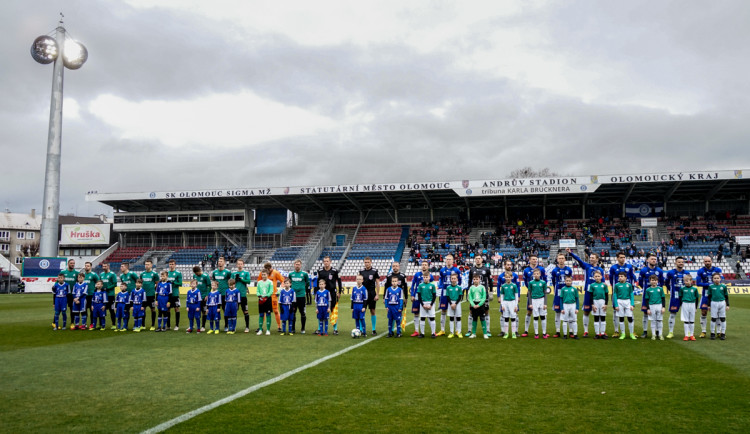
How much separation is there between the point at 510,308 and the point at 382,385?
6315mm

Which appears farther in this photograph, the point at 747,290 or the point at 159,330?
the point at 747,290

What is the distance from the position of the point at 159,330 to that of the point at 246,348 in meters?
4.93

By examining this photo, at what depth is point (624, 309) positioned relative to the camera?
12.6 metres

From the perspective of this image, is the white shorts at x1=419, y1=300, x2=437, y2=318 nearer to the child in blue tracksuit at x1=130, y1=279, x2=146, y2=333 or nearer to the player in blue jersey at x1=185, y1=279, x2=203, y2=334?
the player in blue jersey at x1=185, y1=279, x2=203, y2=334

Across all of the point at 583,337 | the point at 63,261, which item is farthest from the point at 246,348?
the point at 63,261

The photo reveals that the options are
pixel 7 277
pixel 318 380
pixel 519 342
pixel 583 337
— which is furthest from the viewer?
pixel 7 277

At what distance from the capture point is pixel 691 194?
46812mm

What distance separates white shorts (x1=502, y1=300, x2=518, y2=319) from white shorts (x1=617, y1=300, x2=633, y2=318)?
7.95ft

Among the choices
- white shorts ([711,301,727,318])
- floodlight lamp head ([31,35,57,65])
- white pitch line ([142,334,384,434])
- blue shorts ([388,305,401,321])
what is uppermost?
floodlight lamp head ([31,35,57,65])

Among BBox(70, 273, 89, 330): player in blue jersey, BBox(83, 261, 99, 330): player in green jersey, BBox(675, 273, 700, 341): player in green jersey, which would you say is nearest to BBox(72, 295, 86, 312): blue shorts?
BBox(70, 273, 89, 330): player in blue jersey

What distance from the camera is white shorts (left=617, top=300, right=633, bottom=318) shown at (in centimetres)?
1249

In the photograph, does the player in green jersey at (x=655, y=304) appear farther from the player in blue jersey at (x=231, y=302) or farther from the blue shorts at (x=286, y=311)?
the player in blue jersey at (x=231, y=302)

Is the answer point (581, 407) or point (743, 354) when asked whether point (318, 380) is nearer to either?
point (581, 407)

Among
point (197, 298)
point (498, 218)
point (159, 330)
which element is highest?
point (498, 218)
